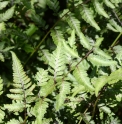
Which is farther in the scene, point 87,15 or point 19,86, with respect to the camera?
point 87,15

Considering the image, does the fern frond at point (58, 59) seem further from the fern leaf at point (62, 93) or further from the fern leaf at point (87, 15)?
the fern leaf at point (87, 15)

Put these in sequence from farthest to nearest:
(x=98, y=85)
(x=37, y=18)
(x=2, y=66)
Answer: (x=2, y=66)
(x=37, y=18)
(x=98, y=85)

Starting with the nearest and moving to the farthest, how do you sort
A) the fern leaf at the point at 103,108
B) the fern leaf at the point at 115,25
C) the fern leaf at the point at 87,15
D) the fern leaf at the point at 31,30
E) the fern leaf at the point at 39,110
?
the fern leaf at the point at 39,110 → the fern leaf at the point at 103,108 → the fern leaf at the point at 87,15 → the fern leaf at the point at 115,25 → the fern leaf at the point at 31,30

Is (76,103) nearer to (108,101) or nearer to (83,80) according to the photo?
(108,101)

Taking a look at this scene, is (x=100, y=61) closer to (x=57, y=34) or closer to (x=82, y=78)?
(x=82, y=78)

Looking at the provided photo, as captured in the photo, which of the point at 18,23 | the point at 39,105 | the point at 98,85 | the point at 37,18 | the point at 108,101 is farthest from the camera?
the point at 18,23

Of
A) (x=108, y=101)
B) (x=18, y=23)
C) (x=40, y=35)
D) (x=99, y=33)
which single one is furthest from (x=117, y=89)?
(x=18, y=23)

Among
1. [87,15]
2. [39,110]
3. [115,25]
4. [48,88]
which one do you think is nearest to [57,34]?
[87,15]

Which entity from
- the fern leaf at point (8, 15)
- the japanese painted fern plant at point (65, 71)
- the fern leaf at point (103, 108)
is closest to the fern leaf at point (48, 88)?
the japanese painted fern plant at point (65, 71)

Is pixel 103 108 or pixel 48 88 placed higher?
pixel 48 88

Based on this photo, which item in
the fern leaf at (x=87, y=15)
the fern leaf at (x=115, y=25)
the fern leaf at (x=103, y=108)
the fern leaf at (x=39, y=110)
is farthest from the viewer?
the fern leaf at (x=115, y=25)

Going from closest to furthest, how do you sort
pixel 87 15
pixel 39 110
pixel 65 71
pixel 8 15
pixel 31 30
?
1. pixel 39 110
2. pixel 65 71
3. pixel 87 15
4. pixel 8 15
5. pixel 31 30
